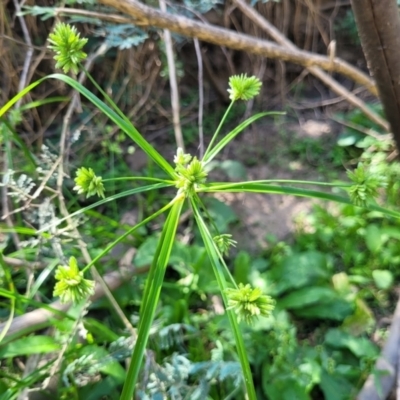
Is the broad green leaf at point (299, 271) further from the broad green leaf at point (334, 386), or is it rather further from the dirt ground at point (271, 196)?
the broad green leaf at point (334, 386)

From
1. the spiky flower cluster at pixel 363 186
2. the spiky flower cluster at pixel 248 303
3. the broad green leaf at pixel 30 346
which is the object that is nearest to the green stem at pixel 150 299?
the spiky flower cluster at pixel 248 303

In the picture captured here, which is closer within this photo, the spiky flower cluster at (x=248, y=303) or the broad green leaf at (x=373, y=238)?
the spiky flower cluster at (x=248, y=303)

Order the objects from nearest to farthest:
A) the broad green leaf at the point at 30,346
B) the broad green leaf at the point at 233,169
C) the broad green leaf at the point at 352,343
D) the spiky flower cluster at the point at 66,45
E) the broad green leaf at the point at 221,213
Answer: the spiky flower cluster at the point at 66,45
the broad green leaf at the point at 30,346
the broad green leaf at the point at 352,343
the broad green leaf at the point at 221,213
the broad green leaf at the point at 233,169

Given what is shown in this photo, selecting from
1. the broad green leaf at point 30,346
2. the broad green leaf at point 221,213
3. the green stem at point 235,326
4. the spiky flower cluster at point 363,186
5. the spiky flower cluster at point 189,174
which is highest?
the broad green leaf at point 221,213

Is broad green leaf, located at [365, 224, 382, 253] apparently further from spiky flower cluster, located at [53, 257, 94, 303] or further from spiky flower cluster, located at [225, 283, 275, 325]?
spiky flower cluster, located at [53, 257, 94, 303]

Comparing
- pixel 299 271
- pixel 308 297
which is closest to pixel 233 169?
pixel 299 271

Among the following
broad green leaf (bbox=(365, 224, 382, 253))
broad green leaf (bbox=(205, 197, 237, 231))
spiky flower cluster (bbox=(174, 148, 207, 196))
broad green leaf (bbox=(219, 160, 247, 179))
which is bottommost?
spiky flower cluster (bbox=(174, 148, 207, 196))

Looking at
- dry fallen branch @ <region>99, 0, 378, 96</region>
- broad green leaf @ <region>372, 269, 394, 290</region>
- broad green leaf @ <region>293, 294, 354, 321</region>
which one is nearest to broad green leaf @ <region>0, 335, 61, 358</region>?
broad green leaf @ <region>293, 294, 354, 321</region>
